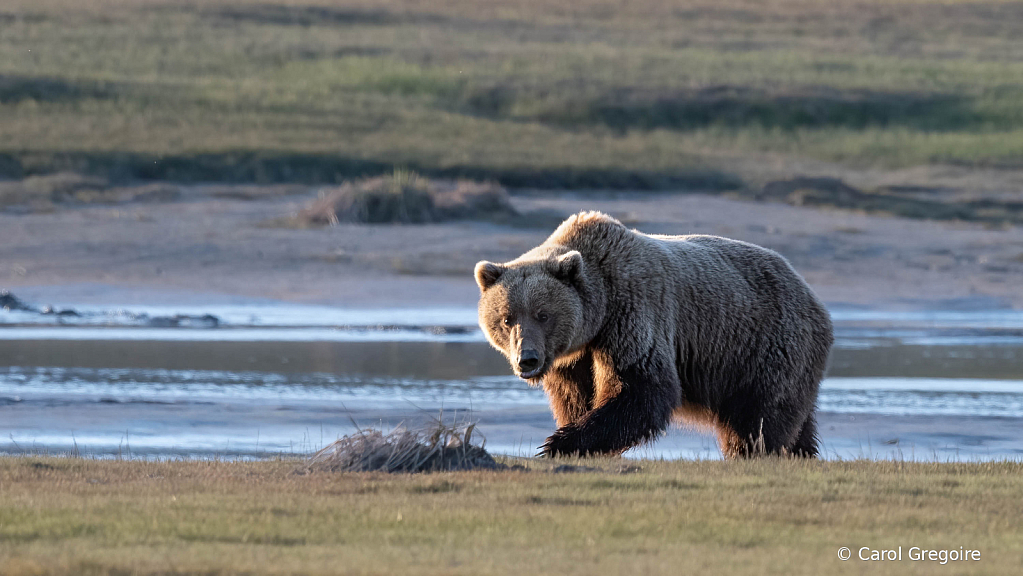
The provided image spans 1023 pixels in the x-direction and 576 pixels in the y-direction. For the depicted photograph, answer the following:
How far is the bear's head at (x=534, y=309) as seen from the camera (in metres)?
7.93

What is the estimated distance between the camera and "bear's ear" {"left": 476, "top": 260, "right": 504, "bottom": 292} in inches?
324

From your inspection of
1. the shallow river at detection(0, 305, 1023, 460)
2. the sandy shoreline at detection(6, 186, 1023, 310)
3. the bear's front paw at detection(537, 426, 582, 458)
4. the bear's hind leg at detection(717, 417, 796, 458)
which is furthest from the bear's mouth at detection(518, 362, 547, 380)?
the sandy shoreline at detection(6, 186, 1023, 310)

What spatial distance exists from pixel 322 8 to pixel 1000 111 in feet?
100

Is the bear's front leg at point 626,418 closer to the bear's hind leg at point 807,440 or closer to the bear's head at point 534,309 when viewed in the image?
the bear's head at point 534,309

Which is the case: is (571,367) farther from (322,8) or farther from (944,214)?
(322,8)

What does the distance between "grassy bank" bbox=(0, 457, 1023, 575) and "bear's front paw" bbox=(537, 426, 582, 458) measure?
0.34m

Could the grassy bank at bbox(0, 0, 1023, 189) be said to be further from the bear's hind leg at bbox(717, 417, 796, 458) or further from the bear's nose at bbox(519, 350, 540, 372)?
the bear's nose at bbox(519, 350, 540, 372)

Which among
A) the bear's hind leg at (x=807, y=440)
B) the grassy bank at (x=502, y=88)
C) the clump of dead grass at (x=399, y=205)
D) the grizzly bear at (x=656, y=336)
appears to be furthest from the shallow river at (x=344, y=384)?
the grassy bank at (x=502, y=88)

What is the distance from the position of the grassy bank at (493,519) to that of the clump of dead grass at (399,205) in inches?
673

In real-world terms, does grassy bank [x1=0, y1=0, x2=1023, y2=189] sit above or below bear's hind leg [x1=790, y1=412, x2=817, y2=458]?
below

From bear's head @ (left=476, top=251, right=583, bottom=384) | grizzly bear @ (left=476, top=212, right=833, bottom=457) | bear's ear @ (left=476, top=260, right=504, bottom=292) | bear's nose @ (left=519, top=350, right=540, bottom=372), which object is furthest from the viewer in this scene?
bear's ear @ (left=476, top=260, right=504, bottom=292)

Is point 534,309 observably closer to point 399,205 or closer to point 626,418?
point 626,418

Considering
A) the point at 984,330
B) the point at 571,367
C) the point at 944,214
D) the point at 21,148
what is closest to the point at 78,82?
the point at 21,148

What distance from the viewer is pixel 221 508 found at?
242 inches
